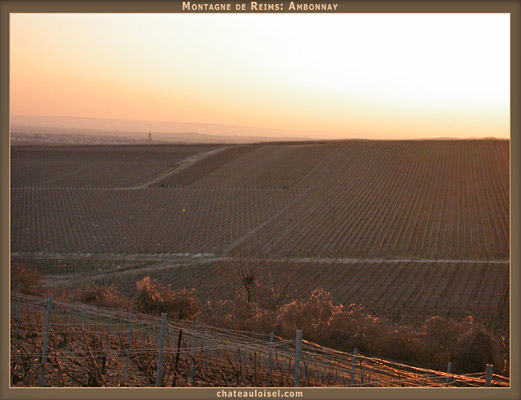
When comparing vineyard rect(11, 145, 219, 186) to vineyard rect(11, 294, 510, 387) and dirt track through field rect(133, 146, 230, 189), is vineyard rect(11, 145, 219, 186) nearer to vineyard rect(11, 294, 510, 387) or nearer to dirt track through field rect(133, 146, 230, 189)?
dirt track through field rect(133, 146, 230, 189)

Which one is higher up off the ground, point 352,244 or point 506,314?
point 352,244

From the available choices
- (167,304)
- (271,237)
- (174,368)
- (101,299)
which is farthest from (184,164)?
(174,368)

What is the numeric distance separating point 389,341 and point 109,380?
6784mm

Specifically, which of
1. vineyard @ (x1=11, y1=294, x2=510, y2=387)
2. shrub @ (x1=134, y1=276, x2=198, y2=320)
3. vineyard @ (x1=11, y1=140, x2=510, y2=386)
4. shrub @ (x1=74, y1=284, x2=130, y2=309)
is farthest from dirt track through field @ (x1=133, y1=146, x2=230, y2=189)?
vineyard @ (x1=11, y1=294, x2=510, y2=387)

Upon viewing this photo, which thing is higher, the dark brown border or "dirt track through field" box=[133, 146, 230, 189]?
"dirt track through field" box=[133, 146, 230, 189]

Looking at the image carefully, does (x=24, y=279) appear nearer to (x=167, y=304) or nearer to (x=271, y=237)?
(x=167, y=304)

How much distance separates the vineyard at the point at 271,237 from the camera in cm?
955

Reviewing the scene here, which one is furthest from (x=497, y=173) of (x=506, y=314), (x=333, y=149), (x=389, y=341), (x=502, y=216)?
(x=389, y=341)

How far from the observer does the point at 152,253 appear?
2939cm

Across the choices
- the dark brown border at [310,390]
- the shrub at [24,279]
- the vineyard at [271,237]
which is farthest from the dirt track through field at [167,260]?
the dark brown border at [310,390]

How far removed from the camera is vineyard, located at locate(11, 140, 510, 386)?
31.3ft

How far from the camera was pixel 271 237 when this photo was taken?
1267 inches

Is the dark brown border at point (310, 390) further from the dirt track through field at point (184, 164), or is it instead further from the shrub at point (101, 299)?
the dirt track through field at point (184, 164)

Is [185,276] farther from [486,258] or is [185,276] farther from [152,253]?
[486,258]
